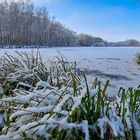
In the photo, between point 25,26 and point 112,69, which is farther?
point 25,26

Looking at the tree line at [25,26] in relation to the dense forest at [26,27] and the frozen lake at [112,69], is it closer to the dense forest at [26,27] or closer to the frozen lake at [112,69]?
the dense forest at [26,27]

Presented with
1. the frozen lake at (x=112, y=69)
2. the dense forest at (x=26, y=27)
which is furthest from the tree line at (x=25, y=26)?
the frozen lake at (x=112, y=69)

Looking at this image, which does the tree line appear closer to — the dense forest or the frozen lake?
the dense forest

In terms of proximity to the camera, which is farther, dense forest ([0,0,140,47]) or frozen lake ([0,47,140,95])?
dense forest ([0,0,140,47])

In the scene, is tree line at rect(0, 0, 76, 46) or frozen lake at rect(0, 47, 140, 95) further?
tree line at rect(0, 0, 76, 46)

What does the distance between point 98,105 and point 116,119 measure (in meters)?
0.11

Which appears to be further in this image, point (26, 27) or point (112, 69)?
point (26, 27)

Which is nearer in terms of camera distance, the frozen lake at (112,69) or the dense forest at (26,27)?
the frozen lake at (112,69)

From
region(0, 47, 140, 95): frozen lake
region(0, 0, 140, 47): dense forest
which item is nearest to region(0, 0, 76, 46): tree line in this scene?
region(0, 0, 140, 47): dense forest

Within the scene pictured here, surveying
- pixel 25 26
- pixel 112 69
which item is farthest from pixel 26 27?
pixel 112 69

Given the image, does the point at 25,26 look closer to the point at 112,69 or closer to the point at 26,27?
the point at 26,27

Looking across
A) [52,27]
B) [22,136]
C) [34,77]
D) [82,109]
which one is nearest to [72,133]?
[82,109]

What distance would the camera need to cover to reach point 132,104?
4.63 ft

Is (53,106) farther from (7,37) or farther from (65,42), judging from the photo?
(65,42)
